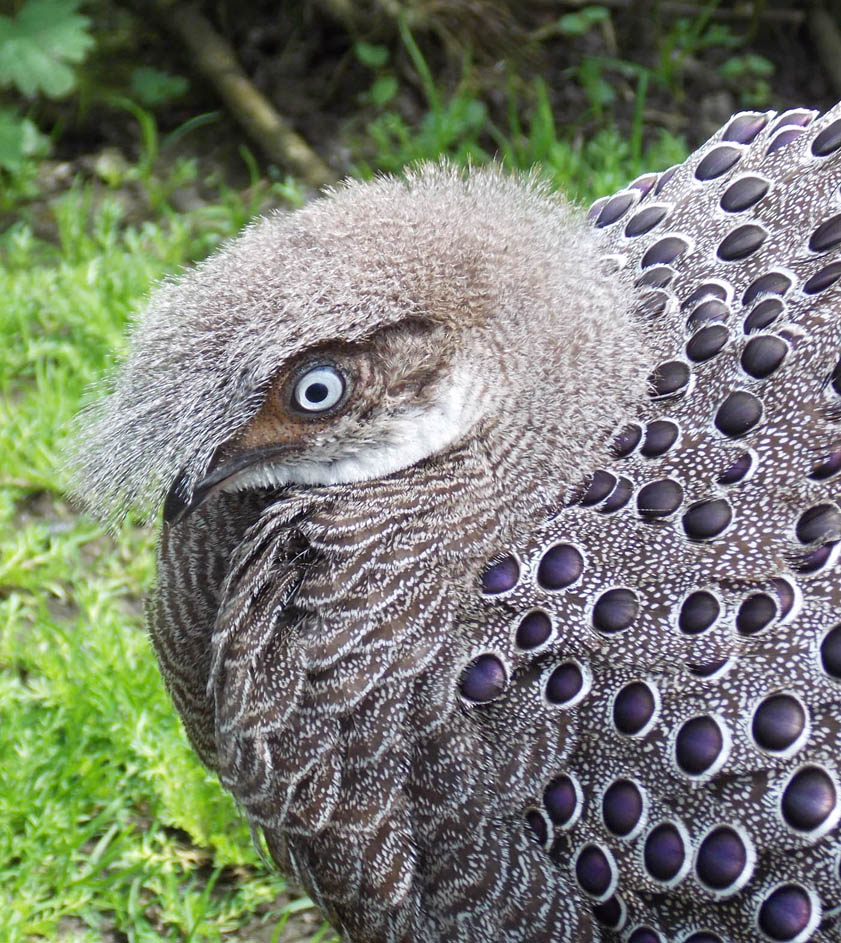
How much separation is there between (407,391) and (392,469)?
15cm

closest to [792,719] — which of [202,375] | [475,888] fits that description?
[475,888]

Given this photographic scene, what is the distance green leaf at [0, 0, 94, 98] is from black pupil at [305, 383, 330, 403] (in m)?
2.53

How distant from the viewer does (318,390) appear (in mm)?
2148

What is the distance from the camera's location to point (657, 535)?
2146mm

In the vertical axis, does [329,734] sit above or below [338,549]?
below

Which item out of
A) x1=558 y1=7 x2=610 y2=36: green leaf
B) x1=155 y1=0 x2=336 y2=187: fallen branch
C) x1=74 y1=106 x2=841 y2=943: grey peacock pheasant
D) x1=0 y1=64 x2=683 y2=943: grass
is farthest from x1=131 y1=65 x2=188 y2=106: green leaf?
x1=74 y1=106 x2=841 y2=943: grey peacock pheasant

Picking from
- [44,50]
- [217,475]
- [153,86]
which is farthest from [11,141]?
[217,475]

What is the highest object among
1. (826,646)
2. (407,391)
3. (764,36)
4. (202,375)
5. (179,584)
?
(202,375)

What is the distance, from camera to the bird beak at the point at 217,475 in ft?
7.16

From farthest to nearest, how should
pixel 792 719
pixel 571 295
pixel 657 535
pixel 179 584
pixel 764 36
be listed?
pixel 764 36 < pixel 179 584 < pixel 571 295 < pixel 657 535 < pixel 792 719

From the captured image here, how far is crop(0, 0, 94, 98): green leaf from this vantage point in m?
4.20

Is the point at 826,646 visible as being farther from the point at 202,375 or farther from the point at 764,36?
the point at 764,36

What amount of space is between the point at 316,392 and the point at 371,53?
11.3ft

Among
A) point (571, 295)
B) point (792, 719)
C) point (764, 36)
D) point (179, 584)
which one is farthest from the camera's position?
point (764, 36)
